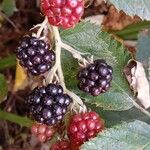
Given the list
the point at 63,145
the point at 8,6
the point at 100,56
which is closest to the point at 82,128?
the point at 63,145

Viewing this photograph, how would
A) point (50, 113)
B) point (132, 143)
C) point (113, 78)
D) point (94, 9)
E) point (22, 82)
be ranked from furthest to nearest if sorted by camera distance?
point (94, 9) → point (22, 82) → point (113, 78) → point (132, 143) → point (50, 113)

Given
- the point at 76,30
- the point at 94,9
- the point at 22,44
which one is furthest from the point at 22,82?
the point at 22,44

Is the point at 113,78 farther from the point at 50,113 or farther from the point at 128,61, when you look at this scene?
the point at 50,113

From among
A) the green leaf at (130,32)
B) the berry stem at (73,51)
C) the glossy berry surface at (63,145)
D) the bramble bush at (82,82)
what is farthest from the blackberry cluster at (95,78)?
the green leaf at (130,32)

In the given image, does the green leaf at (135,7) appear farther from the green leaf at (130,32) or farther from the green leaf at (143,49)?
the green leaf at (130,32)

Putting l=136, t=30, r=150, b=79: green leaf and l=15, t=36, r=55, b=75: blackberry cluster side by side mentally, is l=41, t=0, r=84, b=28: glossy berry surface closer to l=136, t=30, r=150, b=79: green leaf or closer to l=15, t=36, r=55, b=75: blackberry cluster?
l=15, t=36, r=55, b=75: blackberry cluster

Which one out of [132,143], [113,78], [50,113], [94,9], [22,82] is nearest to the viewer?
[50,113]

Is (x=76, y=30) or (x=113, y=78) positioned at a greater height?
(x=76, y=30)

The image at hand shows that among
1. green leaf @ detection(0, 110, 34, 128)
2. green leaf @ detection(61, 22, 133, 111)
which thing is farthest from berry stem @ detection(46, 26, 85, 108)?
green leaf @ detection(0, 110, 34, 128)
